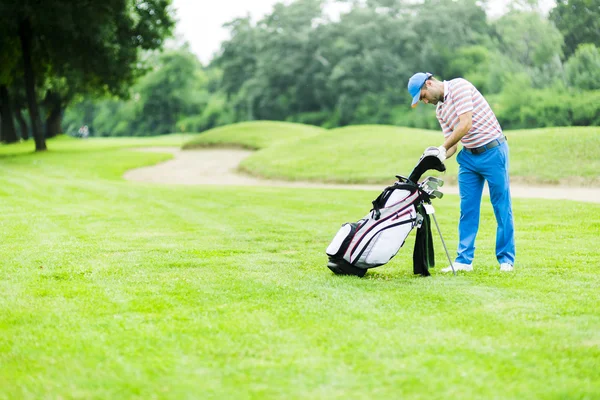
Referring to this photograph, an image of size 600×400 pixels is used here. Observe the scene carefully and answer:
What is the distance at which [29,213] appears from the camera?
40.8 feet

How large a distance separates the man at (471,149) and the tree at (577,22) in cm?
3367

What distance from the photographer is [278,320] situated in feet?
16.3

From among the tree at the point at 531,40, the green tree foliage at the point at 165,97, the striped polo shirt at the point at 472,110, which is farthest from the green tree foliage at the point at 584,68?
the green tree foliage at the point at 165,97

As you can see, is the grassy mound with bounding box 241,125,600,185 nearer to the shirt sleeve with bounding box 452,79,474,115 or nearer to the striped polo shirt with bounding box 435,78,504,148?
the striped polo shirt with bounding box 435,78,504,148

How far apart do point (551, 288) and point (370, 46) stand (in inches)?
2447

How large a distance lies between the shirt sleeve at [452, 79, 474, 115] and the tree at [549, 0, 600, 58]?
3383 cm

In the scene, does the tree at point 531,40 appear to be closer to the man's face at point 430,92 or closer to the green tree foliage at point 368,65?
the green tree foliage at point 368,65

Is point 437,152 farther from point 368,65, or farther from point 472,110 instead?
point 368,65

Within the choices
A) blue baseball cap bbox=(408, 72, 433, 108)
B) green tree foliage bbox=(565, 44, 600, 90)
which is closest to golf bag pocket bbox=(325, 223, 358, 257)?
blue baseball cap bbox=(408, 72, 433, 108)

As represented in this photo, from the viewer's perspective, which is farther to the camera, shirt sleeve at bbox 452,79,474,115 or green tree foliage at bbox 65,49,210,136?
green tree foliage at bbox 65,49,210,136

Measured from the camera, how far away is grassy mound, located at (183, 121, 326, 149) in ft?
121

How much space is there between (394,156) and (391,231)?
57.3 feet

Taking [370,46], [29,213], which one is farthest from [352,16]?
[29,213]

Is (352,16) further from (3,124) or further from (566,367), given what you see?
(566,367)
